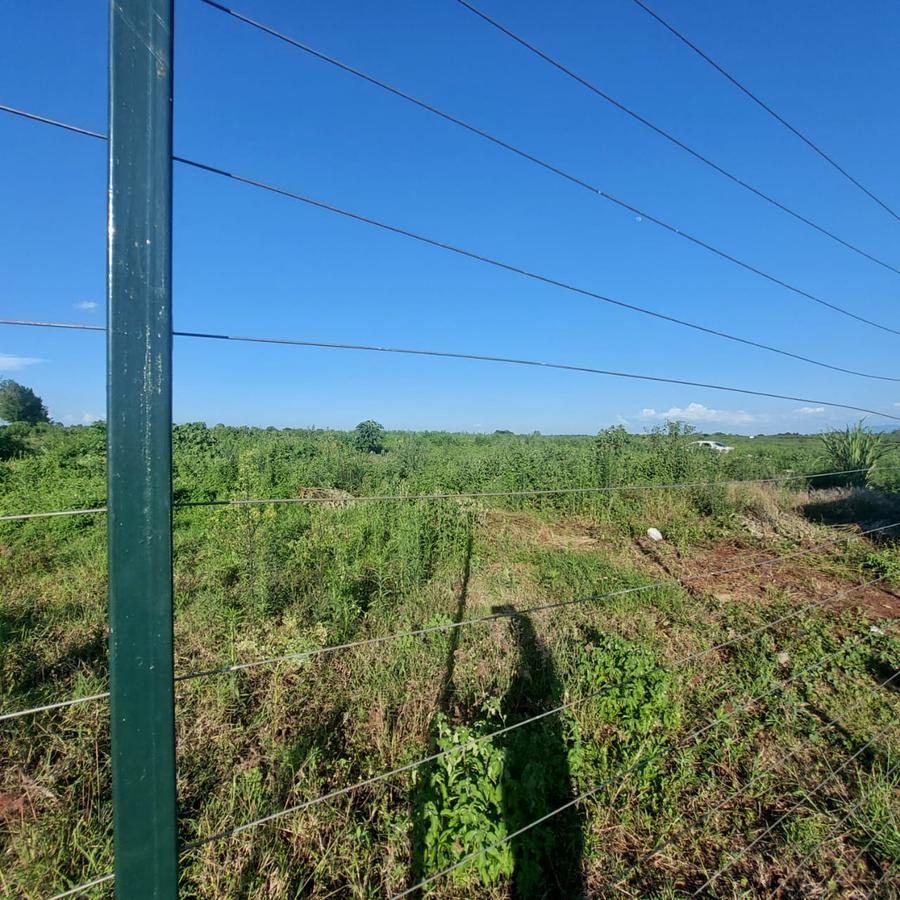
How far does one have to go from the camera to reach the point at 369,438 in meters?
13.5

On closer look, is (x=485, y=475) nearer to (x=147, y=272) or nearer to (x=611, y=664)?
(x=611, y=664)

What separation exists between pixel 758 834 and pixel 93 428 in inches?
451

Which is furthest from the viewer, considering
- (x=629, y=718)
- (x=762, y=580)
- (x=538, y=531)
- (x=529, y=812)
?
(x=538, y=531)

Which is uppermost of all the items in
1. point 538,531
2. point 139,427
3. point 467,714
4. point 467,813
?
point 139,427

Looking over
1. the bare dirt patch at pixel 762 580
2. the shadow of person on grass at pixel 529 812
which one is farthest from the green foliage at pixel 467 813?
the bare dirt patch at pixel 762 580

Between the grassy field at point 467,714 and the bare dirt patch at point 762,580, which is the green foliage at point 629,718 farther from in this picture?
the bare dirt patch at point 762,580

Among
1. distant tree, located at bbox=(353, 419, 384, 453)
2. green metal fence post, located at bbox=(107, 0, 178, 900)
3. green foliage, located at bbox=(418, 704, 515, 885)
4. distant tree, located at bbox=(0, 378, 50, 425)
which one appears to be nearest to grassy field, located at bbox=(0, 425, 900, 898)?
green foliage, located at bbox=(418, 704, 515, 885)

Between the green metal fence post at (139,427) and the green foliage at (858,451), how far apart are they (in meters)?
10.8

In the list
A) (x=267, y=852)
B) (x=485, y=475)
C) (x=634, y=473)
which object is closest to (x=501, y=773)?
(x=267, y=852)

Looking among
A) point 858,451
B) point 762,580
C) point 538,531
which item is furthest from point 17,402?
point 858,451

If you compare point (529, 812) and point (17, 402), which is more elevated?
point (17, 402)

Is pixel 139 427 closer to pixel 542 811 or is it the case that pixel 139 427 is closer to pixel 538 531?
pixel 542 811

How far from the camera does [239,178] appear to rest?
95 centimetres

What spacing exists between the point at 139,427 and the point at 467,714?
90.8 inches
